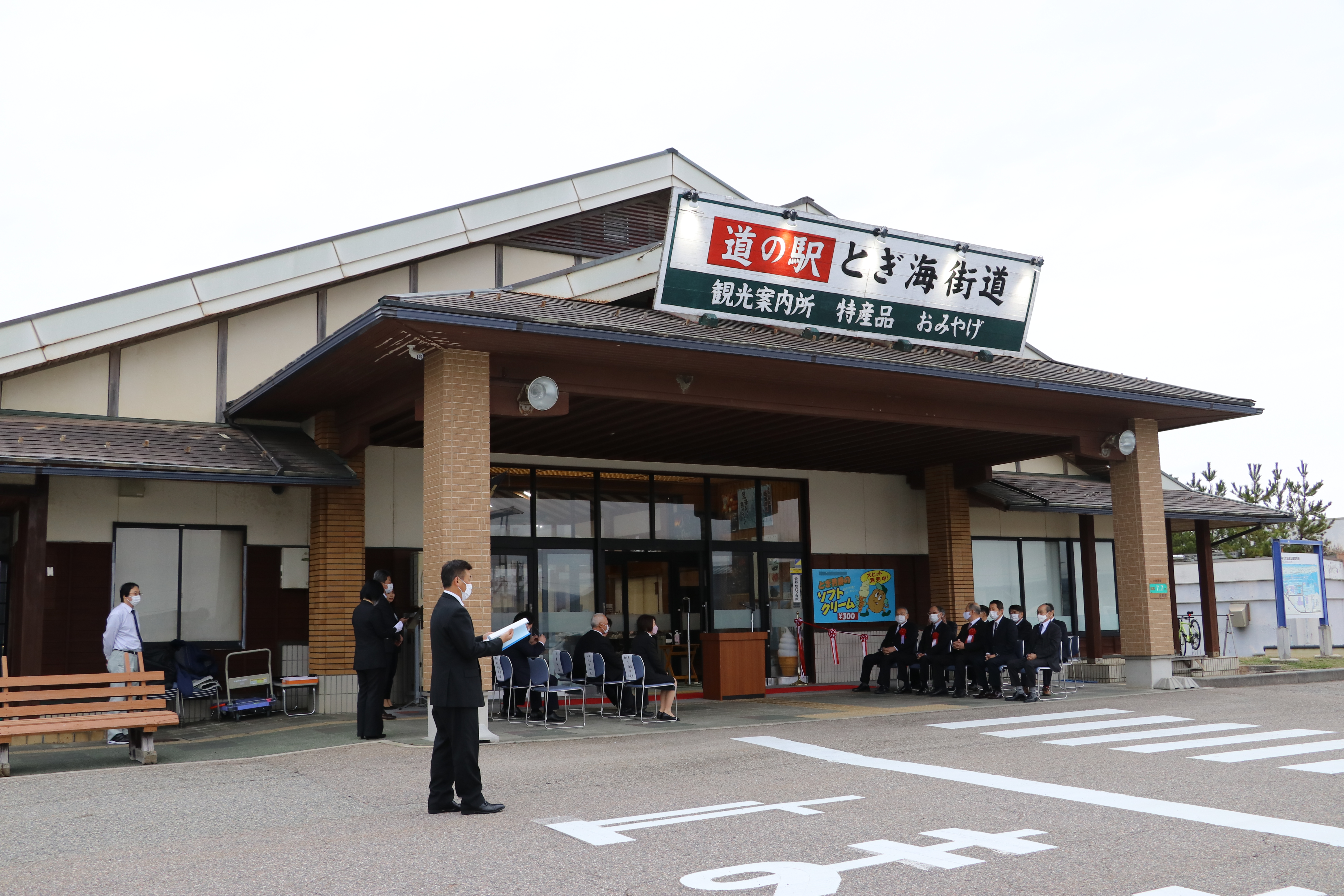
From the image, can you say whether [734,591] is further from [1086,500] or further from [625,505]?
[1086,500]

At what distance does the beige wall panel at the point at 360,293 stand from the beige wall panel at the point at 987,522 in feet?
37.3

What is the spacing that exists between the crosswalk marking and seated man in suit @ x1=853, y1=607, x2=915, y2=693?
16.1ft

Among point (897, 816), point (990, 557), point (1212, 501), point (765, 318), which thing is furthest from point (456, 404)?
point (1212, 501)

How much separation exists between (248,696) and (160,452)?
3481 millimetres

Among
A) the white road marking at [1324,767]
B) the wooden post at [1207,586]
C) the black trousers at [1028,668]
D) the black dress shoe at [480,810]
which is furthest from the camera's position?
the wooden post at [1207,586]

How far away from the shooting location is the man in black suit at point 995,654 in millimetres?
15578

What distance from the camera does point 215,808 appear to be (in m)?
7.82

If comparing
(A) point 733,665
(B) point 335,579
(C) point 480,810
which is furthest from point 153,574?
(C) point 480,810

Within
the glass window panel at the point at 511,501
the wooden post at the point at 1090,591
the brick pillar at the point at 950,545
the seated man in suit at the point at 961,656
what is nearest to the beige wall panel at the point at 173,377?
the glass window panel at the point at 511,501

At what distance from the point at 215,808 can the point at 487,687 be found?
394cm

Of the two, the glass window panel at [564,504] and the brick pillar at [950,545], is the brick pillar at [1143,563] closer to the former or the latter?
the brick pillar at [950,545]

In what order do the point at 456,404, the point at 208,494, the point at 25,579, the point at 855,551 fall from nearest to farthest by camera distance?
the point at 456,404 < the point at 25,579 < the point at 208,494 < the point at 855,551

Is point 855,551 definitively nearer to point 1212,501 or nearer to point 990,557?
point 990,557

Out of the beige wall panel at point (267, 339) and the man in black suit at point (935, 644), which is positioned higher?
the beige wall panel at point (267, 339)
